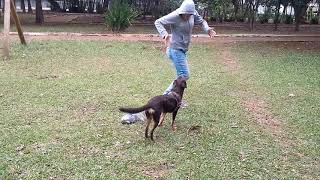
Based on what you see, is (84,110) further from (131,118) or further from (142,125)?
(142,125)

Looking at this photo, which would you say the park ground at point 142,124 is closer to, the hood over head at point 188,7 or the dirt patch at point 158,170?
the dirt patch at point 158,170

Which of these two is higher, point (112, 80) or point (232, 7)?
point (232, 7)

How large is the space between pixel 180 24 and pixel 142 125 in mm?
1342

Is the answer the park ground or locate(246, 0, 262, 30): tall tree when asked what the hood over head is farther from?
locate(246, 0, 262, 30): tall tree

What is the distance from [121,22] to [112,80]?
9.40 metres

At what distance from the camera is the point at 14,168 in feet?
13.9

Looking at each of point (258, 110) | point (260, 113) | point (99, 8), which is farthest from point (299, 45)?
point (99, 8)

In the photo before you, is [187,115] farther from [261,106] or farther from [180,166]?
[180,166]

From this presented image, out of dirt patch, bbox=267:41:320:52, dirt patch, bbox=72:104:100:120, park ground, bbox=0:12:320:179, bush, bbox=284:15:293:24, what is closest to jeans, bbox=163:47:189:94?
park ground, bbox=0:12:320:179

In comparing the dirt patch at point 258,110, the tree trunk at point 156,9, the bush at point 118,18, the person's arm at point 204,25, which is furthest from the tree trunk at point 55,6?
the person's arm at point 204,25

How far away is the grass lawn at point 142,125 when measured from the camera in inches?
172

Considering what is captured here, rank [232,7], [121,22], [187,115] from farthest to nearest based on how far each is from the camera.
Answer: [232,7] < [121,22] < [187,115]

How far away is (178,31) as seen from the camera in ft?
19.0

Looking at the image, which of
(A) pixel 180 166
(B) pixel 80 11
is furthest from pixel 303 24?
(A) pixel 180 166
